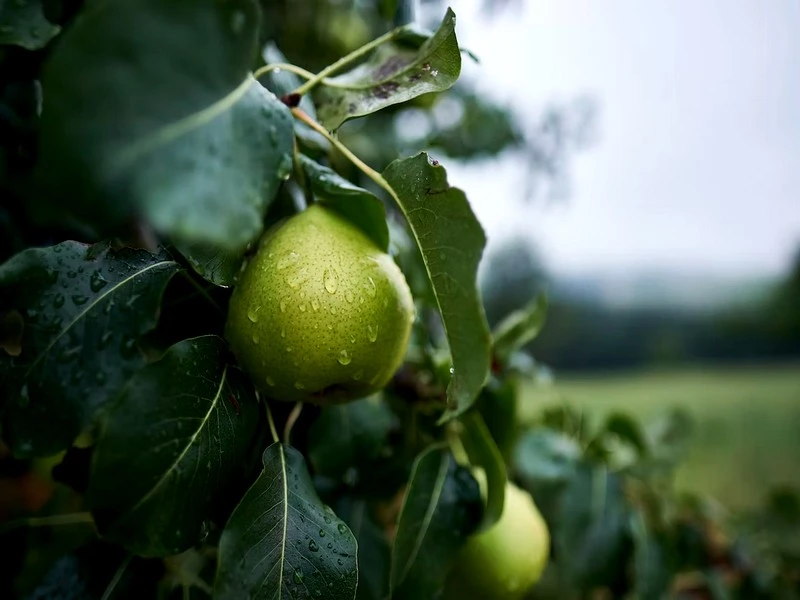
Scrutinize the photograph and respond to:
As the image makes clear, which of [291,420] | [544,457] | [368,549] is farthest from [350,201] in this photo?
[544,457]

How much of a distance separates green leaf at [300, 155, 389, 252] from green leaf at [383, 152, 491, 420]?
25 mm

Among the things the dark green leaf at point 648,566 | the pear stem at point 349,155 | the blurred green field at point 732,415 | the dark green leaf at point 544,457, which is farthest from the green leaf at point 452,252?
the blurred green field at point 732,415

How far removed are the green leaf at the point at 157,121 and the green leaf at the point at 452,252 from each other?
120 mm

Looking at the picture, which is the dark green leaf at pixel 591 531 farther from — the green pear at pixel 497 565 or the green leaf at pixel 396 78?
the green leaf at pixel 396 78

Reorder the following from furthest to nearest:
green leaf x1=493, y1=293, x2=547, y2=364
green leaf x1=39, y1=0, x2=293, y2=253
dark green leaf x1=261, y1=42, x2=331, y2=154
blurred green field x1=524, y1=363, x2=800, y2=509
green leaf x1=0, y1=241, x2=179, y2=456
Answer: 1. blurred green field x1=524, y1=363, x2=800, y2=509
2. green leaf x1=493, y1=293, x2=547, y2=364
3. dark green leaf x1=261, y1=42, x2=331, y2=154
4. green leaf x1=0, y1=241, x2=179, y2=456
5. green leaf x1=39, y1=0, x2=293, y2=253

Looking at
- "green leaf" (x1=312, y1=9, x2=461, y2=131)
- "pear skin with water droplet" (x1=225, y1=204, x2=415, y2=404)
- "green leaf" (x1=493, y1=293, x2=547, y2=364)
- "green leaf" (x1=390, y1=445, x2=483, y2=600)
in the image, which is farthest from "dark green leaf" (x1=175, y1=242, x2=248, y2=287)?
"green leaf" (x1=493, y1=293, x2=547, y2=364)

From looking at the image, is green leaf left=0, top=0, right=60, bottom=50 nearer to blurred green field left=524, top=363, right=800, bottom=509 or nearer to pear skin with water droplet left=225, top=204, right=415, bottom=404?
pear skin with water droplet left=225, top=204, right=415, bottom=404

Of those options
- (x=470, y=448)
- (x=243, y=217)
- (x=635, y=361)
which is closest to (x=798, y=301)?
(x=635, y=361)

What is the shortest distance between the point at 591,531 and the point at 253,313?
626mm

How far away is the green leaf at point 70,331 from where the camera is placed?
1.14ft

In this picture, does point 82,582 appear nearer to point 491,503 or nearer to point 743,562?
point 491,503

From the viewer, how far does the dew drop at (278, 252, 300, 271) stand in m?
0.39

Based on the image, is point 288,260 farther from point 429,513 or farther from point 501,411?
point 501,411

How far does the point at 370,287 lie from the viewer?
40 centimetres
